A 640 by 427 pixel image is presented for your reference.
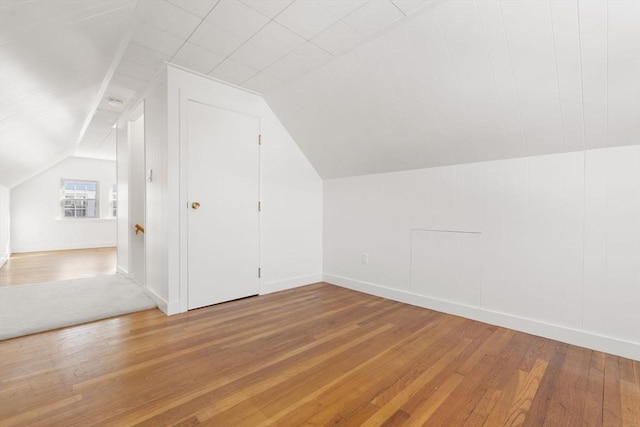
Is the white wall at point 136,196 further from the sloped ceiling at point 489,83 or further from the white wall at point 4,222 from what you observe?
the white wall at point 4,222

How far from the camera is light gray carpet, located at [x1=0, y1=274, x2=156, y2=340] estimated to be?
7.82 ft

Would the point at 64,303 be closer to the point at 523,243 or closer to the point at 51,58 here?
the point at 51,58

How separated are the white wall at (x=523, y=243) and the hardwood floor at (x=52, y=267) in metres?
4.45

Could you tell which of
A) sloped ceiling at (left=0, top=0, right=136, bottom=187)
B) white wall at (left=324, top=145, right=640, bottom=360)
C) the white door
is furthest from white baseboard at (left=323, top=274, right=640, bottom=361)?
sloped ceiling at (left=0, top=0, right=136, bottom=187)

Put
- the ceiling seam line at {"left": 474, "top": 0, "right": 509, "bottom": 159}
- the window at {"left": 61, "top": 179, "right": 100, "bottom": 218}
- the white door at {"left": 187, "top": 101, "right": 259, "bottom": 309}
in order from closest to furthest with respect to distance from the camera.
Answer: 1. the ceiling seam line at {"left": 474, "top": 0, "right": 509, "bottom": 159}
2. the white door at {"left": 187, "top": 101, "right": 259, "bottom": 309}
3. the window at {"left": 61, "top": 179, "right": 100, "bottom": 218}

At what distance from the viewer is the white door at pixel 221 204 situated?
9.26 ft

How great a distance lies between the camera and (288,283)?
143 inches

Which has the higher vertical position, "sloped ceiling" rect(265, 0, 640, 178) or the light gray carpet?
"sloped ceiling" rect(265, 0, 640, 178)

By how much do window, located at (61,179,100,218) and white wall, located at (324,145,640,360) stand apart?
8.18m

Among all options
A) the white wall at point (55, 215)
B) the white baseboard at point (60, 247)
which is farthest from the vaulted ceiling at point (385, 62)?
the white baseboard at point (60, 247)

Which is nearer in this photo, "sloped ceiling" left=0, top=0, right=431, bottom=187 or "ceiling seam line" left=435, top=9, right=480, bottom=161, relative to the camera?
"sloped ceiling" left=0, top=0, right=431, bottom=187

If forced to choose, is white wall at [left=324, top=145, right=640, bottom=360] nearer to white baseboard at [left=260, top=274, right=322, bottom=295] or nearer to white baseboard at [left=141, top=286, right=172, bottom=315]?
white baseboard at [left=260, top=274, right=322, bottom=295]

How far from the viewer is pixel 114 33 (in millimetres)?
2160

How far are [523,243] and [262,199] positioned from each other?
2646mm
